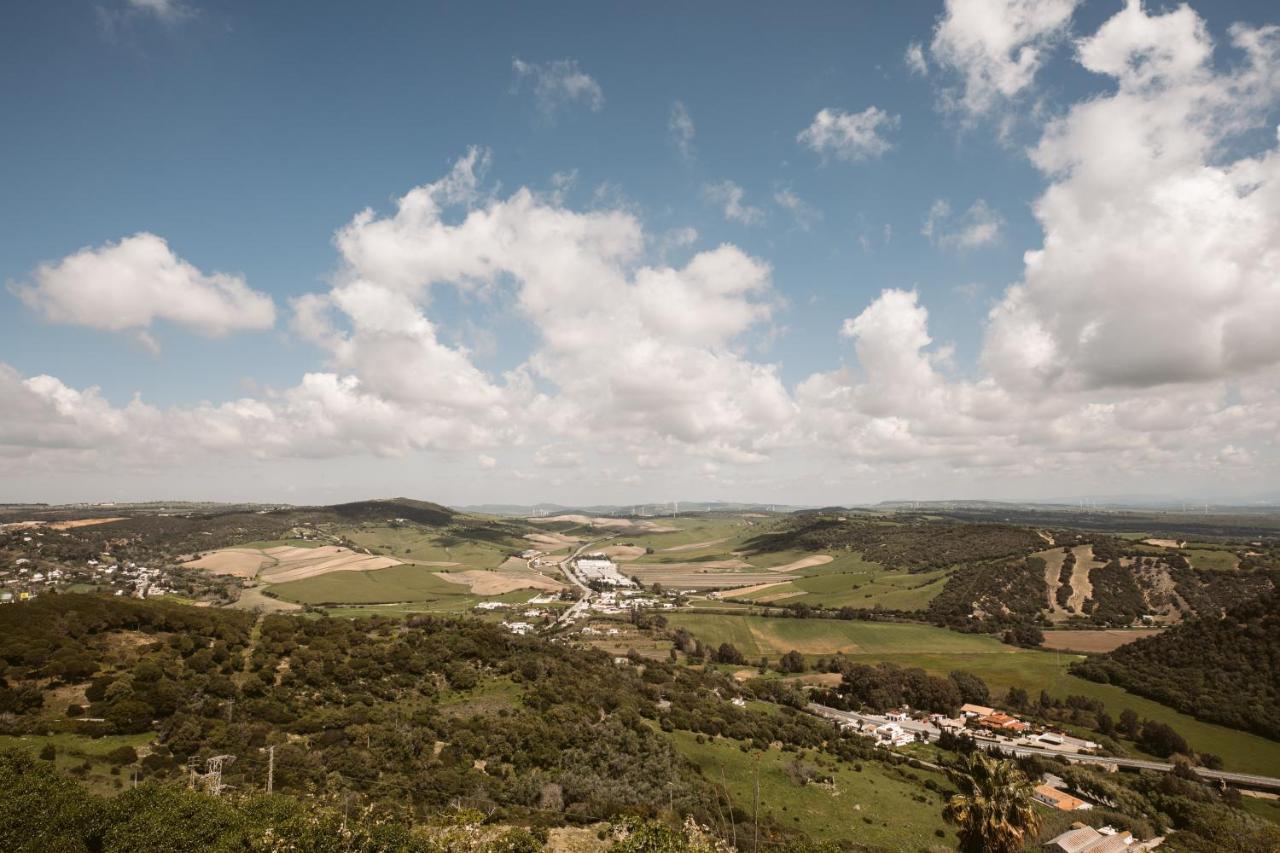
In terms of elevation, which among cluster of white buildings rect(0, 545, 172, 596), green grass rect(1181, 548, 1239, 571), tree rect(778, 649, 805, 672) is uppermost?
green grass rect(1181, 548, 1239, 571)

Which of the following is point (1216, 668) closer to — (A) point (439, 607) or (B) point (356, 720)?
(B) point (356, 720)

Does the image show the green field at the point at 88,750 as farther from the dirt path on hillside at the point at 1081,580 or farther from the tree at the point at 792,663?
the dirt path on hillside at the point at 1081,580

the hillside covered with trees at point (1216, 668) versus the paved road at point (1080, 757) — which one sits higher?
the hillside covered with trees at point (1216, 668)

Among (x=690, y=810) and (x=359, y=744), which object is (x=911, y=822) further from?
(x=359, y=744)

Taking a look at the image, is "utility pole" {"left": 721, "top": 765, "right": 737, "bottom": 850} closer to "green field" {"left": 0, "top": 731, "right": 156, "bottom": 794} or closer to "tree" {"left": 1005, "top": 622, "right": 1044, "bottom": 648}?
"green field" {"left": 0, "top": 731, "right": 156, "bottom": 794}

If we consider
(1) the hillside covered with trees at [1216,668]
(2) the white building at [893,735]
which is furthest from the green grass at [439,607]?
(1) the hillside covered with trees at [1216,668]

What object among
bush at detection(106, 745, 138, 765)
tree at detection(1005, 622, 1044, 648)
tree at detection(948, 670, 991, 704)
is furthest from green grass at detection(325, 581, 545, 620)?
tree at detection(1005, 622, 1044, 648)
